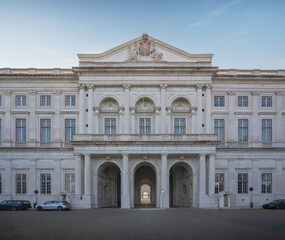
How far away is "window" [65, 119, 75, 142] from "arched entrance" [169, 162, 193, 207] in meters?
15.2

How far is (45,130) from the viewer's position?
50406 millimetres

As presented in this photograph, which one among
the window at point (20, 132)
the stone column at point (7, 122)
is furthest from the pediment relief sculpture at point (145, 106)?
the stone column at point (7, 122)

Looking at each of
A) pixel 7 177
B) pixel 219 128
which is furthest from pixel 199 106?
pixel 7 177

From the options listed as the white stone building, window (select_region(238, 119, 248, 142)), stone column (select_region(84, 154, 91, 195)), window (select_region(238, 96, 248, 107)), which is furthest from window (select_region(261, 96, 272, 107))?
stone column (select_region(84, 154, 91, 195))

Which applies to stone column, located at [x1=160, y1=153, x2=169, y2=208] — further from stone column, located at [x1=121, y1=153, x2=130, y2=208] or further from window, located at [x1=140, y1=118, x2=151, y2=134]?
window, located at [x1=140, y1=118, x2=151, y2=134]

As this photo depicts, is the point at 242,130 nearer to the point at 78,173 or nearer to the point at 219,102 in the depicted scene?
the point at 219,102

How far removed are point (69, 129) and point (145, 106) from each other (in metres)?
11.2

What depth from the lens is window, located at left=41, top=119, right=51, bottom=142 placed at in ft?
165

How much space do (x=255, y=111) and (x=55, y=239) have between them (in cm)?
3924

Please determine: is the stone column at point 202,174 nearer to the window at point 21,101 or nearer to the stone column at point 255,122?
the stone column at point 255,122

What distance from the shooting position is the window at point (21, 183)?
49.5 metres

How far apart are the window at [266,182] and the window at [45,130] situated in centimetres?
3046

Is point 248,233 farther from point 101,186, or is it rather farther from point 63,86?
point 63,86

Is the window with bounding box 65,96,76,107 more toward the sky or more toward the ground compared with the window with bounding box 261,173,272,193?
more toward the sky
